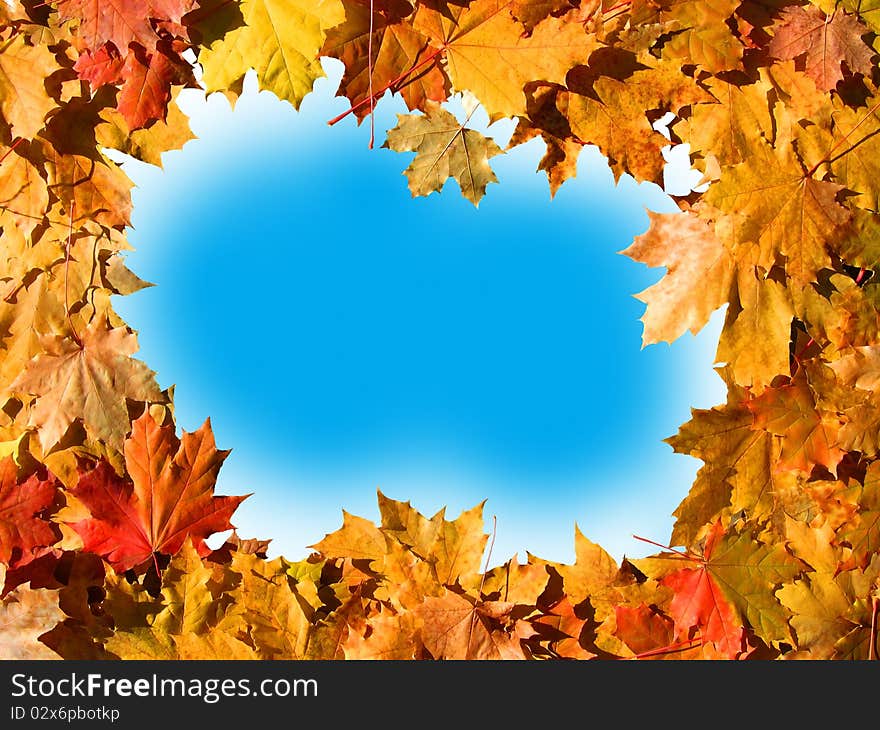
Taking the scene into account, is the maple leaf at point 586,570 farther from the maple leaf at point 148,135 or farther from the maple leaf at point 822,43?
the maple leaf at point 148,135

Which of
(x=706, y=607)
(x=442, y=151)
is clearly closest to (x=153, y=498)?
(x=442, y=151)

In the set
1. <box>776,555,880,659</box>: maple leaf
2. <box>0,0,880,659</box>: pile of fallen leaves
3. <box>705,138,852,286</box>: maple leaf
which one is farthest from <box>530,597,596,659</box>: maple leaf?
Answer: <box>705,138,852,286</box>: maple leaf

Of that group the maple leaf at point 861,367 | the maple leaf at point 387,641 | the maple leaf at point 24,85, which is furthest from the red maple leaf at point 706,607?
the maple leaf at point 24,85

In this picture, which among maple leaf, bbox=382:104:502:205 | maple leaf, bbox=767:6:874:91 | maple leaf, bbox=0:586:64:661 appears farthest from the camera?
maple leaf, bbox=382:104:502:205

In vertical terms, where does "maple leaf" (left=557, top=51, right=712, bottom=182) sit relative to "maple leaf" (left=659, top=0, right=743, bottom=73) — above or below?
below

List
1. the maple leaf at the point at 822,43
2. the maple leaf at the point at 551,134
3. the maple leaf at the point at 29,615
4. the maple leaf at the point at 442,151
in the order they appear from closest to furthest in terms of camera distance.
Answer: the maple leaf at the point at 29,615
the maple leaf at the point at 822,43
the maple leaf at the point at 551,134
the maple leaf at the point at 442,151

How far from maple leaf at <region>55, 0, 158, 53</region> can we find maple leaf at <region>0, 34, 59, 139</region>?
0.29 feet

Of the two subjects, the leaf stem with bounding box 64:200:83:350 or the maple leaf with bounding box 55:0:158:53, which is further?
the leaf stem with bounding box 64:200:83:350

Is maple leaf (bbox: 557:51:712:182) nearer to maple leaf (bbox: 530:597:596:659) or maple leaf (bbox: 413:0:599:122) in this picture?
maple leaf (bbox: 413:0:599:122)

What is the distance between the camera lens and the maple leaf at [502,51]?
1.25m

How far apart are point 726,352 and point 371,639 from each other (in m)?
0.76

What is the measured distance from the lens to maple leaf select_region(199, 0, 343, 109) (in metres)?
1.24

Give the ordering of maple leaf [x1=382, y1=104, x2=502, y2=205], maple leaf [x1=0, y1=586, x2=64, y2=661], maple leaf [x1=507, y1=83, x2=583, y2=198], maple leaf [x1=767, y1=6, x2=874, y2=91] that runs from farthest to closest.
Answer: maple leaf [x1=382, y1=104, x2=502, y2=205] < maple leaf [x1=507, y1=83, x2=583, y2=198] < maple leaf [x1=767, y1=6, x2=874, y2=91] < maple leaf [x1=0, y1=586, x2=64, y2=661]

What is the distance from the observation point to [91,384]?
128 cm
